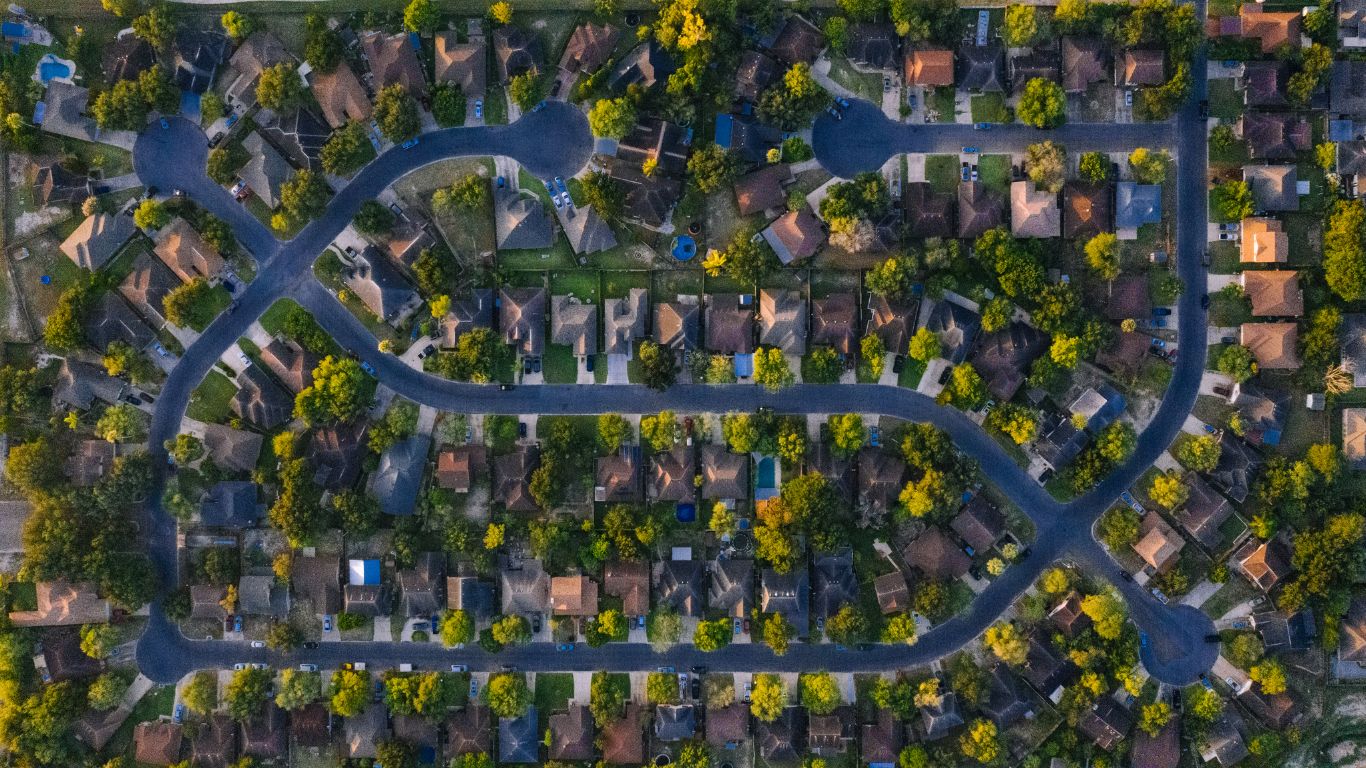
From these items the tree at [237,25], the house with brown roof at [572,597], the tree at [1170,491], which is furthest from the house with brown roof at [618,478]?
the tree at [237,25]

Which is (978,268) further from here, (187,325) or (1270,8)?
(187,325)

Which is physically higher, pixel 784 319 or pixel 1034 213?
pixel 1034 213

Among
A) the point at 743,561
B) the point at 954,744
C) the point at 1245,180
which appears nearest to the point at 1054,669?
the point at 954,744

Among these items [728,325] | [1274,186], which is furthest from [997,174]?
[728,325]

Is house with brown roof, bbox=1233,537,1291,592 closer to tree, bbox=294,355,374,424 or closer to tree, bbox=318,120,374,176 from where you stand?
tree, bbox=294,355,374,424

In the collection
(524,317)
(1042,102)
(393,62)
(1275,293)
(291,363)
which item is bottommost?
(291,363)

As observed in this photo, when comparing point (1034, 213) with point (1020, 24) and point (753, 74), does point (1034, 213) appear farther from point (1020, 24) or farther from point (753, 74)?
point (753, 74)
